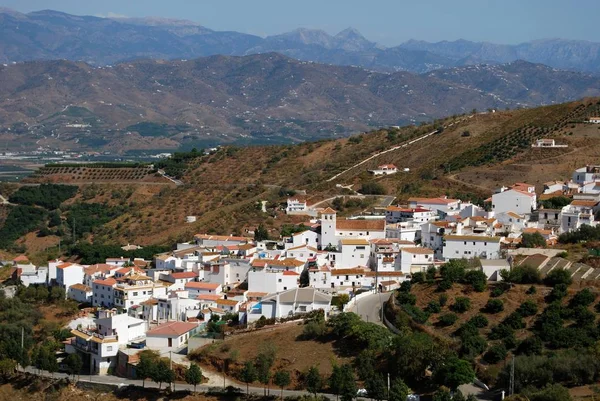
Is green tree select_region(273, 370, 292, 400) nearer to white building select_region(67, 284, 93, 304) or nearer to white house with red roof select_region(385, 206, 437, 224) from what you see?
white building select_region(67, 284, 93, 304)

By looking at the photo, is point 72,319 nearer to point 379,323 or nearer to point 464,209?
point 379,323

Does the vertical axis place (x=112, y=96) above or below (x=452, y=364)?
above

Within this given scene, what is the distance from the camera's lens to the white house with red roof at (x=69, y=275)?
34.5m

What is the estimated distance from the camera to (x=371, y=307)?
28625 millimetres

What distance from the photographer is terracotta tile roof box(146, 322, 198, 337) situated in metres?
27.6

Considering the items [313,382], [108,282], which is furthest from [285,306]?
[108,282]

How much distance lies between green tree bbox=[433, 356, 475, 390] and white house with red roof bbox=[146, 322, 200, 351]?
8.47 metres

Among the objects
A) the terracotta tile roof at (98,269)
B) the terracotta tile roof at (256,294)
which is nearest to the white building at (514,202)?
the terracotta tile roof at (256,294)

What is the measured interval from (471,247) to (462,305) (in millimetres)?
5758

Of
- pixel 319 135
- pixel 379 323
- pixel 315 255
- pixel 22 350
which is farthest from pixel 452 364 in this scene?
pixel 319 135

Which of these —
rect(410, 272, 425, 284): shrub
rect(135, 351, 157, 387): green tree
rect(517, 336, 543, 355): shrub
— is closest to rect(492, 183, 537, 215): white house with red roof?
rect(410, 272, 425, 284): shrub

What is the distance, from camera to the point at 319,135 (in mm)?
156375

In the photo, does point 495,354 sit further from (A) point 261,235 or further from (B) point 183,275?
(A) point 261,235

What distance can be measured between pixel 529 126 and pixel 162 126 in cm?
10810
